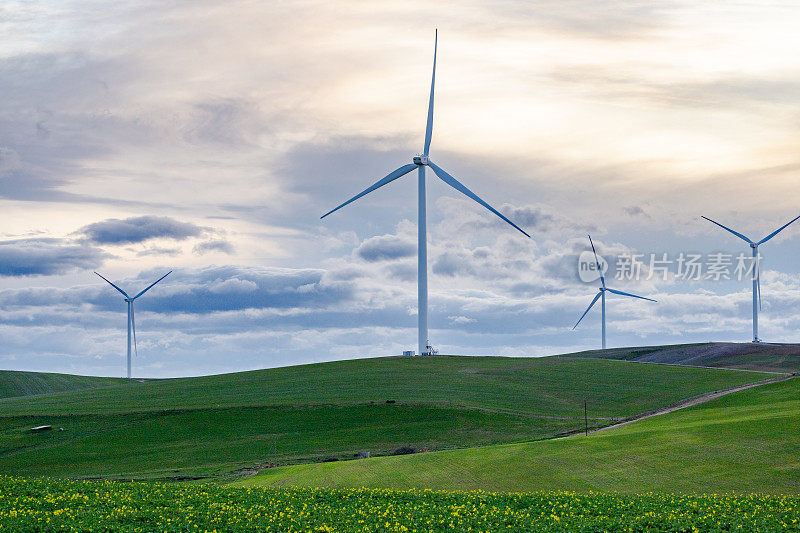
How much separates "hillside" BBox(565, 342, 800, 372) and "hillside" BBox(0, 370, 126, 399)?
365 feet

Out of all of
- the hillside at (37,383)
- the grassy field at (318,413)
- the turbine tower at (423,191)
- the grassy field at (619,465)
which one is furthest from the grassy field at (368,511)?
the hillside at (37,383)

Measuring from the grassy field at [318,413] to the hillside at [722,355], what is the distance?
1077 centimetres

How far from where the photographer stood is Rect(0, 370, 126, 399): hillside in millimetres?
149938

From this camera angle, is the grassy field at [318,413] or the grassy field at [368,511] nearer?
the grassy field at [368,511]

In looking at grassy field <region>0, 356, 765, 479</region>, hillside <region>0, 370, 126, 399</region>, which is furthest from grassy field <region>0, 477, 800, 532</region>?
hillside <region>0, 370, 126, 399</region>

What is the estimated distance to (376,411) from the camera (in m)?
80.8

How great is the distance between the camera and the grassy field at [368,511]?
24.5 metres

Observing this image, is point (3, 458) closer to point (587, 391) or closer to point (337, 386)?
point (337, 386)

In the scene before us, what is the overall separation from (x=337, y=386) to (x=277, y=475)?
50.1m

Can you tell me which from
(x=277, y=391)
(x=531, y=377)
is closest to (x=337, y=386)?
(x=277, y=391)

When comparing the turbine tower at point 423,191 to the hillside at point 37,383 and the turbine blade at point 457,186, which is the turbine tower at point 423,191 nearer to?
the turbine blade at point 457,186

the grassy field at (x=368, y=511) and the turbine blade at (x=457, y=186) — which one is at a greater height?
the turbine blade at (x=457, y=186)

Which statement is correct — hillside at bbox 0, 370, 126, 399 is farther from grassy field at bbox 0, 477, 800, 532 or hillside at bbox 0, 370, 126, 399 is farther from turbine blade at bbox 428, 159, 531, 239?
grassy field at bbox 0, 477, 800, 532

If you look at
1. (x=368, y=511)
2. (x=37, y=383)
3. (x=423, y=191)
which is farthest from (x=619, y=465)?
(x=37, y=383)
